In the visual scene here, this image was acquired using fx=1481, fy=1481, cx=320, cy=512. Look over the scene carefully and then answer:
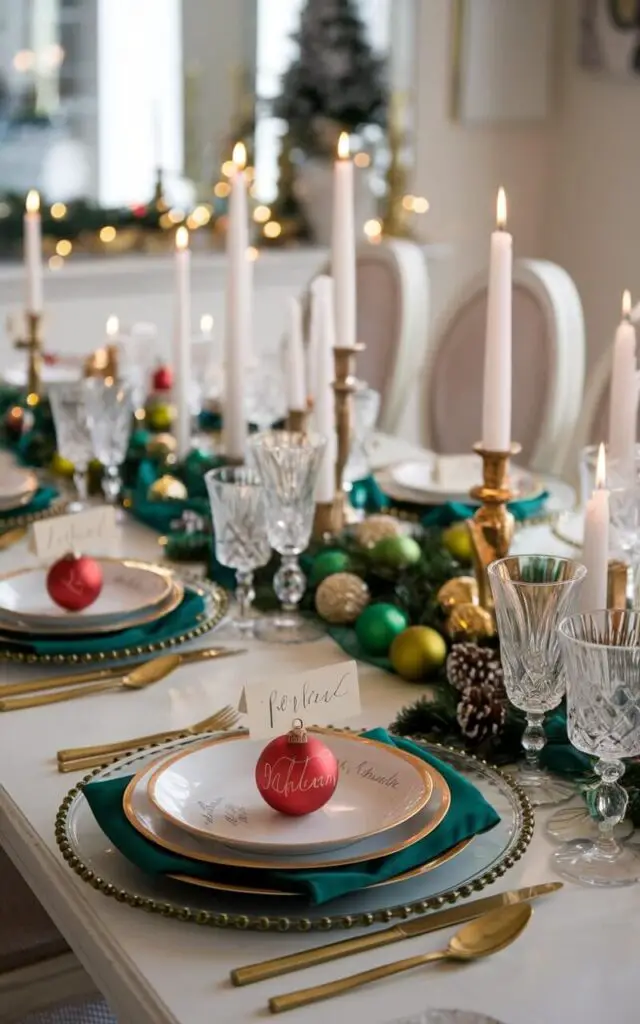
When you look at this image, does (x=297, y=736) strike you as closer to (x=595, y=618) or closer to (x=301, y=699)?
(x=301, y=699)

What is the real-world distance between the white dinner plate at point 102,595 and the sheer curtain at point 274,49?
2759 millimetres

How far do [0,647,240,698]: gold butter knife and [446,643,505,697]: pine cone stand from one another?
0.28m

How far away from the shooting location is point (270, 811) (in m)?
1.05

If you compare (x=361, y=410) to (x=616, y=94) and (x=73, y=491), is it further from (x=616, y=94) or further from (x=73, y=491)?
(x=616, y=94)

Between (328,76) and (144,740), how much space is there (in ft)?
10.6

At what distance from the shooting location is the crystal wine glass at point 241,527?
1450mm

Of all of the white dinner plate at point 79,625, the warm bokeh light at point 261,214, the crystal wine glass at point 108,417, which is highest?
the warm bokeh light at point 261,214

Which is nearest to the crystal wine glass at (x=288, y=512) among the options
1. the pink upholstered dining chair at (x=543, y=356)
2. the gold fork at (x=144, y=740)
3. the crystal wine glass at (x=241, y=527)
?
the crystal wine glass at (x=241, y=527)

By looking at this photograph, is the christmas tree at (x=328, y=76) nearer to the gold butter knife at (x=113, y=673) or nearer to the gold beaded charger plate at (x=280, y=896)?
the gold butter knife at (x=113, y=673)

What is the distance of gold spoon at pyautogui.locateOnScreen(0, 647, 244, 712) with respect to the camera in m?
1.31

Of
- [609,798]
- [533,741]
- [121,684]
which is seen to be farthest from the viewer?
[121,684]

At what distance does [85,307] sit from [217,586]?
254 cm

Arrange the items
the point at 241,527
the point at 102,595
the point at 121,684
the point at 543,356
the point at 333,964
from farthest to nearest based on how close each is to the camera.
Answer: the point at 543,356, the point at 102,595, the point at 241,527, the point at 121,684, the point at 333,964

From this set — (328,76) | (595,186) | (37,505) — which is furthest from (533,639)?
(595,186)
